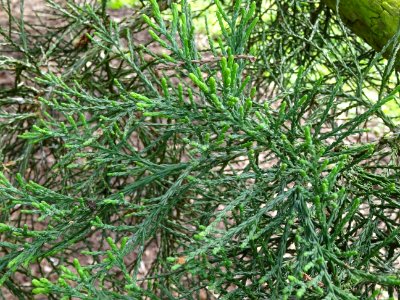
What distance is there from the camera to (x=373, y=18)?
2.15 m

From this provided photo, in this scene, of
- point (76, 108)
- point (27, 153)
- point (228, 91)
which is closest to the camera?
point (228, 91)

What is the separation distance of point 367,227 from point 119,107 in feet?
2.89

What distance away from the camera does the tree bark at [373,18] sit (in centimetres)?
209

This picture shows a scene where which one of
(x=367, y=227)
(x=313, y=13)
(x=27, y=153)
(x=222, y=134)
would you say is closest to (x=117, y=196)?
(x=222, y=134)

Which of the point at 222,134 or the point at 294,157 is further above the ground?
the point at 222,134

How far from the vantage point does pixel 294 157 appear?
1.50 metres

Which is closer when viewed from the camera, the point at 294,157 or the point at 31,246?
the point at 294,157

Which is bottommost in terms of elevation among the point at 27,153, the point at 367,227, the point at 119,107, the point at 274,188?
the point at 367,227

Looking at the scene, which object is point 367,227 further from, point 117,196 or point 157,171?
point 117,196

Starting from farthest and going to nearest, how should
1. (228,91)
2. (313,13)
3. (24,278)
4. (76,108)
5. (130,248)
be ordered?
(24,278) → (313,13) → (76,108) → (130,248) → (228,91)

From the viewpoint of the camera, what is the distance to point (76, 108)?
1.78 m

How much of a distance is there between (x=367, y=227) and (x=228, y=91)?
2.30 feet

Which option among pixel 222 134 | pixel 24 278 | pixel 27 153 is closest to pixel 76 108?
pixel 222 134

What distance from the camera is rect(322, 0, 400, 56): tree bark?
2086mm
